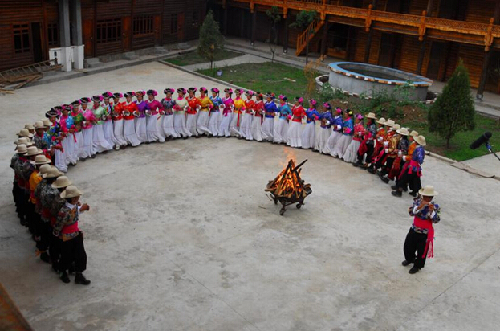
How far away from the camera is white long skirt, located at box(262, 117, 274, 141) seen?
53.4 feet

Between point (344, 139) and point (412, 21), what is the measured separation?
13216 millimetres

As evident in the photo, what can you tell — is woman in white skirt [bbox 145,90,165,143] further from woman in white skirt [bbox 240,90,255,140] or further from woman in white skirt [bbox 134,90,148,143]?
woman in white skirt [bbox 240,90,255,140]

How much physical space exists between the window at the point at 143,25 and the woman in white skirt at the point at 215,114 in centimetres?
1570

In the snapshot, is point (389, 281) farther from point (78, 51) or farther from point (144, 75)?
point (78, 51)

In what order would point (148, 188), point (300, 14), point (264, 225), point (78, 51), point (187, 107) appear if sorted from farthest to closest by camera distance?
point (300, 14)
point (78, 51)
point (187, 107)
point (148, 188)
point (264, 225)

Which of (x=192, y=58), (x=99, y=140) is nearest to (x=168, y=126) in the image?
(x=99, y=140)

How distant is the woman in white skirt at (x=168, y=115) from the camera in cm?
1563

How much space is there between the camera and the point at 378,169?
14.4 m

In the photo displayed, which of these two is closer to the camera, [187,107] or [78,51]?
[187,107]

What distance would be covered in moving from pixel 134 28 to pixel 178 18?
13.3ft

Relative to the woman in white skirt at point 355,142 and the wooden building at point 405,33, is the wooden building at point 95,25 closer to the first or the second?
the wooden building at point 405,33

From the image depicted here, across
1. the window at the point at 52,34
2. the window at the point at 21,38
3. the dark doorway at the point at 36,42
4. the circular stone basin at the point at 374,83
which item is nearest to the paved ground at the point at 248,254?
the circular stone basin at the point at 374,83

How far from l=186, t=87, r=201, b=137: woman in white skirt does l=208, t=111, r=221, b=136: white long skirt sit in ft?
1.49

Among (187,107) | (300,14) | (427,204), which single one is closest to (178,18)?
(300,14)
